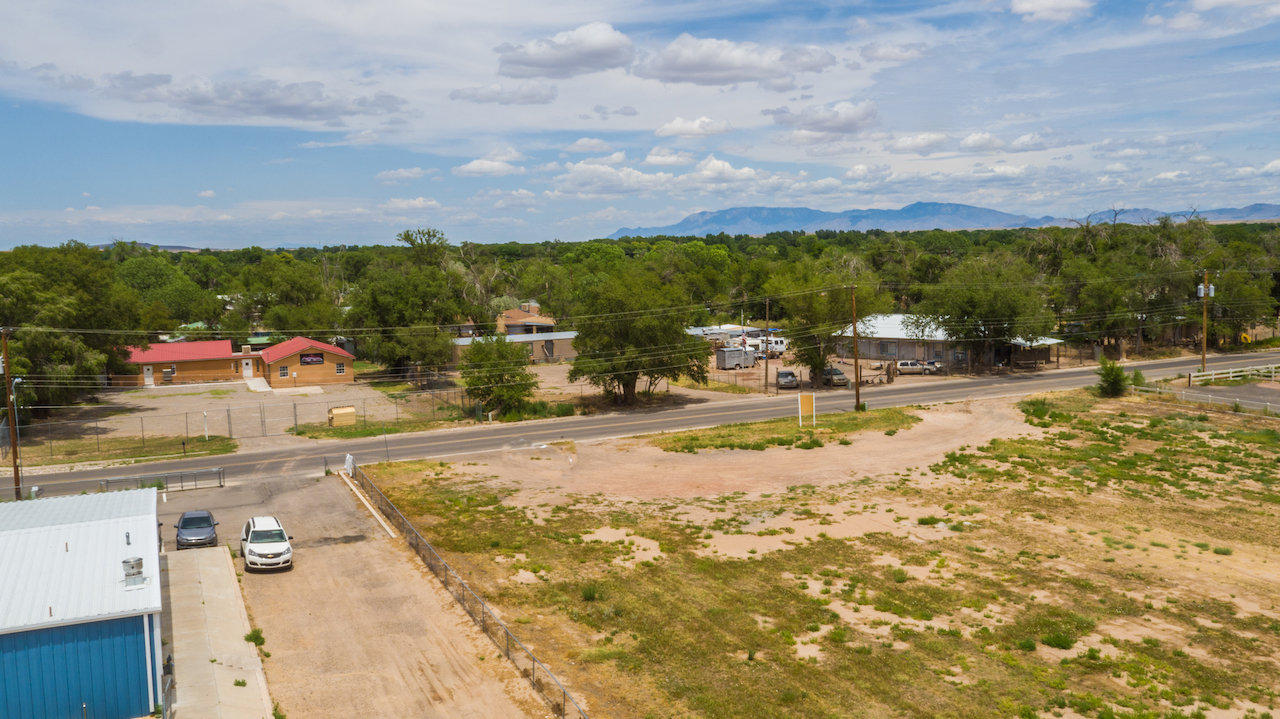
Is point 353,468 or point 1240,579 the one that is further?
point 353,468

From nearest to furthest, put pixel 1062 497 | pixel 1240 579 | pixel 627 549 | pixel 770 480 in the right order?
pixel 1240 579
pixel 627 549
pixel 1062 497
pixel 770 480

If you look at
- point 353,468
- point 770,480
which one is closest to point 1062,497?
point 770,480

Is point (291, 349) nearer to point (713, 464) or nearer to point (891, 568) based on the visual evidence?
point (713, 464)

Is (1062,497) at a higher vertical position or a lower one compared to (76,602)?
lower

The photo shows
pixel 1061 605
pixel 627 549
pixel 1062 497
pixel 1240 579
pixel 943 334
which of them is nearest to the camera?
pixel 1061 605

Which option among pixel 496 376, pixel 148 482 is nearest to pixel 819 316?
pixel 496 376

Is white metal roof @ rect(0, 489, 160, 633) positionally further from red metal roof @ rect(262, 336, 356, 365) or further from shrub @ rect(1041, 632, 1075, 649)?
red metal roof @ rect(262, 336, 356, 365)

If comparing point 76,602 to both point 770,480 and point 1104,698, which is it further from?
point 770,480
